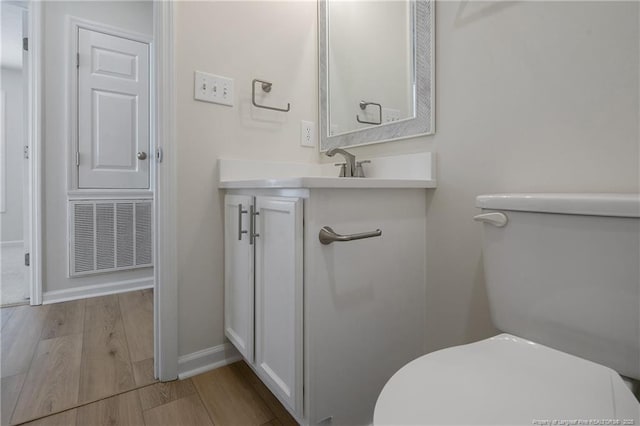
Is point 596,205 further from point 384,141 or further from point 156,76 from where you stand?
point 156,76

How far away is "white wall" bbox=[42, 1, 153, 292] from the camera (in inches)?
81.8

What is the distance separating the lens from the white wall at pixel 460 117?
0.76m

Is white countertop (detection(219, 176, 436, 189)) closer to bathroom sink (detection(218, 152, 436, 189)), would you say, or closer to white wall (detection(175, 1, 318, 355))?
bathroom sink (detection(218, 152, 436, 189))

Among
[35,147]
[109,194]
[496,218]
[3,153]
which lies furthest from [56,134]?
[496,218]

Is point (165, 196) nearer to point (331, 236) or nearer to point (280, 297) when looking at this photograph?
point (280, 297)

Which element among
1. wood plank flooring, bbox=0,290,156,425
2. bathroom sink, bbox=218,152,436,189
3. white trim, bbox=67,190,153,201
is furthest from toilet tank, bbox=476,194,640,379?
white trim, bbox=67,190,153,201

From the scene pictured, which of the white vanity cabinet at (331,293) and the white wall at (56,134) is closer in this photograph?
the white vanity cabinet at (331,293)

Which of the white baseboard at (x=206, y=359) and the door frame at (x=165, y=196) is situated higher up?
the door frame at (x=165, y=196)

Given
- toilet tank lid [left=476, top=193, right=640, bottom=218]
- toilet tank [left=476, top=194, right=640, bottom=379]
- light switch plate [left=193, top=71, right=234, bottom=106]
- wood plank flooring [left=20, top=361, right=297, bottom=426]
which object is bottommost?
wood plank flooring [left=20, top=361, right=297, bottom=426]

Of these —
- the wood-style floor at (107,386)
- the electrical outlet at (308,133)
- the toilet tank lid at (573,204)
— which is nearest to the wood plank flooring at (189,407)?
the wood-style floor at (107,386)

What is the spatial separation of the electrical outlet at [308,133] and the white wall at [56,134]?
5.64ft

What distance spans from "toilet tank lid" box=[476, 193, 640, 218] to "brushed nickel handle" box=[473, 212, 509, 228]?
0.02m

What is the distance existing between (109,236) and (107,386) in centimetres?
142

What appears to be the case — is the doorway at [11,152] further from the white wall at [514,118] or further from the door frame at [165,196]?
the white wall at [514,118]
